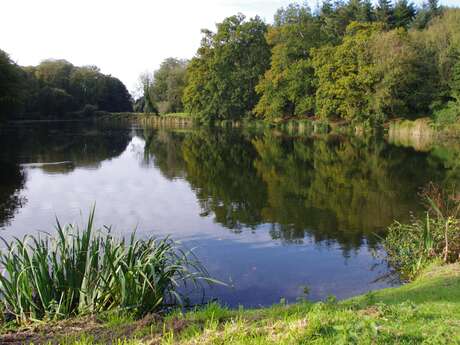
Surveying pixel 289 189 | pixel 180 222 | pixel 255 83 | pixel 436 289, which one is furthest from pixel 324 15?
pixel 436 289

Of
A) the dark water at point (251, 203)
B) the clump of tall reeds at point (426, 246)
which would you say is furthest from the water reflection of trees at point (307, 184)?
the clump of tall reeds at point (426, 246)

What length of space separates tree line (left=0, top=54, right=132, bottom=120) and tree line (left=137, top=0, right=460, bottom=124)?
25048 mm

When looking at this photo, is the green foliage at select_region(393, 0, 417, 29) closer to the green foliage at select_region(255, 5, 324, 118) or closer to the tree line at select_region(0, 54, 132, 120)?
the green foliage at select_region(255, 5, 324, 118)

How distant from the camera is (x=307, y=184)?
22641 mm

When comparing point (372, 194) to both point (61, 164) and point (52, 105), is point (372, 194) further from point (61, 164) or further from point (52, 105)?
point (52, 105)

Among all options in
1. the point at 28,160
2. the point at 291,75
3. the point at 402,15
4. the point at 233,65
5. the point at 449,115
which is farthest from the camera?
the point at 402,15

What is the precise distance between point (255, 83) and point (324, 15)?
1066 inches

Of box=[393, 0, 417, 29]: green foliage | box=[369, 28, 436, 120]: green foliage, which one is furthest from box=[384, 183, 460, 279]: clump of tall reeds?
box=[393, 0, 417, 29]: green foliage

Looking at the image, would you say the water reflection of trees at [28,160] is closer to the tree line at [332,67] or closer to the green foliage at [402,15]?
the tree line at [332,67]

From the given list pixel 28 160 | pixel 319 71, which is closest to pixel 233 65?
pixel 319 71

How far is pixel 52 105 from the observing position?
327 feet

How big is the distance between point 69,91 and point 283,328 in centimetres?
11344

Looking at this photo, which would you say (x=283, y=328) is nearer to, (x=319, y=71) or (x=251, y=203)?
(x=251, y=203)

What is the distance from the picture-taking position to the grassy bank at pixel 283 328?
14.6ft
